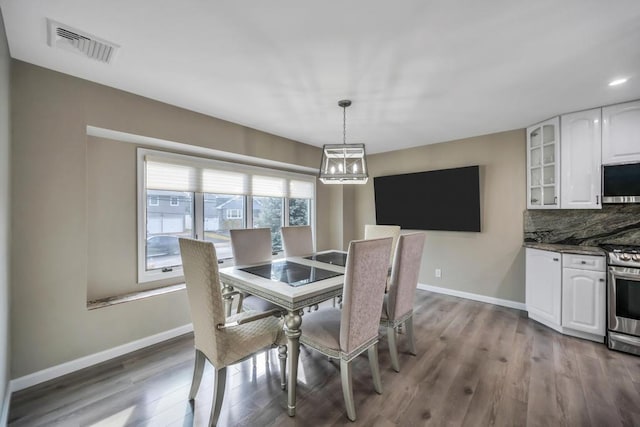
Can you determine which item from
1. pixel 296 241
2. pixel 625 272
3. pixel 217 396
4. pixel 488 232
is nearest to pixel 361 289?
pixel 217 396

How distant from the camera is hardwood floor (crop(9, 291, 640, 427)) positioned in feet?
5.48

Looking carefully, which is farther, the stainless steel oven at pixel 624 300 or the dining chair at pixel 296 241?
the dining chair at pixel 296 241

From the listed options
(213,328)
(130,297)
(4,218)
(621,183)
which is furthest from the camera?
(621,183)

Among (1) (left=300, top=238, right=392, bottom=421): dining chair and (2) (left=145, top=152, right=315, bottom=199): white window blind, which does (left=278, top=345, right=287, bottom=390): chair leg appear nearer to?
(1) (left=300, top=238, right=392, bottom=421): dining chair

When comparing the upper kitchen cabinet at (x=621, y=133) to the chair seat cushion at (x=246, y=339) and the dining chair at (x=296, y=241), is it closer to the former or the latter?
the dining chair at (x=296, y=241)

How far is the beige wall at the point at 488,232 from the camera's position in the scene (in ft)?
11.6

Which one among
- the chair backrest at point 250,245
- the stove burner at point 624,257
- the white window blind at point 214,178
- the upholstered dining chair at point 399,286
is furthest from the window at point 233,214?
the stove burner at point 624,257

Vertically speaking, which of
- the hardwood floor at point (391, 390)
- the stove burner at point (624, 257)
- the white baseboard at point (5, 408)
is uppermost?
the stove burner at point (624, 257)

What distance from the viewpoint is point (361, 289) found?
1688 millimetres

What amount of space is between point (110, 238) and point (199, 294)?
5.58ft

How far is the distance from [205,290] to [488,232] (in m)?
3.83

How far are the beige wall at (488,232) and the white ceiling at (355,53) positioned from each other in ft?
2.64

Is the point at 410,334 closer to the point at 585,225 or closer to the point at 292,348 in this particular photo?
the point at 292,348

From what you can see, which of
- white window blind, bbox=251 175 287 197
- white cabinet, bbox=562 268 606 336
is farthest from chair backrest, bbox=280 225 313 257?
white cabinet, bbox=562 268 606 336
